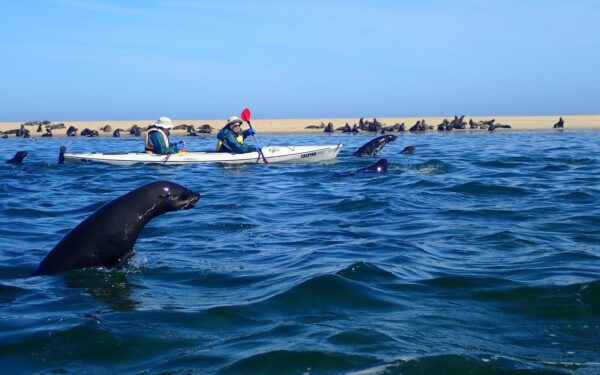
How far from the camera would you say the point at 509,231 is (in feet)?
28.7

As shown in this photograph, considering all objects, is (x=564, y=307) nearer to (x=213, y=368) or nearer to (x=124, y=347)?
(x=213, y=368)

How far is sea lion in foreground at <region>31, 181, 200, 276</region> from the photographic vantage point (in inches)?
259

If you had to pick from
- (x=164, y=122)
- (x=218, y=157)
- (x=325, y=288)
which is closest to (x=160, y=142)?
(x=164, y=122)

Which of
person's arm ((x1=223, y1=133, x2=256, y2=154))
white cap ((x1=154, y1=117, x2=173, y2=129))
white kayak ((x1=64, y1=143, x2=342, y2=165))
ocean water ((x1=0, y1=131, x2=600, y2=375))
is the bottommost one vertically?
ocean water ((x1=0, y1=131, x2=600, y2=375))

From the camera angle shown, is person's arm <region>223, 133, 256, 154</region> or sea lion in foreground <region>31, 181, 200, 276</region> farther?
person's arm <region>223, 133, 256, 154</region>

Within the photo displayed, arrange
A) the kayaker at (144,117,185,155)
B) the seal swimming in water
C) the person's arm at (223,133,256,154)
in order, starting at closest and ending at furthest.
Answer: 1. the kayaker at (144,117,185,155)
2. the person's arm at (223,133,256,154)
3. the seal swimming in water

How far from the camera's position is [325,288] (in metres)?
6.06

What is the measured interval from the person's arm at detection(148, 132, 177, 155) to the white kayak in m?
0.11

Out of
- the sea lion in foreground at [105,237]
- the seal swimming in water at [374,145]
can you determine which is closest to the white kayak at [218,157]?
the seal swimming in water at [374,145]

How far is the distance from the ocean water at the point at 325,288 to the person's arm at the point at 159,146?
6.35 metres

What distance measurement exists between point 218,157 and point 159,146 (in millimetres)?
1474

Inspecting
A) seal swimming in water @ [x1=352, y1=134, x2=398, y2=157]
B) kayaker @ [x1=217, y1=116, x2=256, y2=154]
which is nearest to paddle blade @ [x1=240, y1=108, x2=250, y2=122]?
kayaker @ [x1=217, y1=116, x2=256, y2=154]

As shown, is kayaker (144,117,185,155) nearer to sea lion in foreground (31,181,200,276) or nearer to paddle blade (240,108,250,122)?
paddle blade (240,108,250,122)

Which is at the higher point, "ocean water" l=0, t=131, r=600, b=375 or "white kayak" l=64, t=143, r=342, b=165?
"white kayak" l=64, t=143, r=342, b=165
